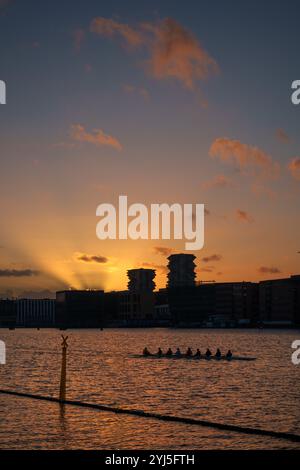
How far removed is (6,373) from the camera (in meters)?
79.5

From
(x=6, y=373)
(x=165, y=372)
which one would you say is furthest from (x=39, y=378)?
(x=165, y=372)

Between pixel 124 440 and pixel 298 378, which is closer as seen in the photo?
pixel 124 440

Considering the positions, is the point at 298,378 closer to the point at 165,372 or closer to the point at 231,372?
the point at 231,372

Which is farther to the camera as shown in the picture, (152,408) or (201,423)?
(152,408)
